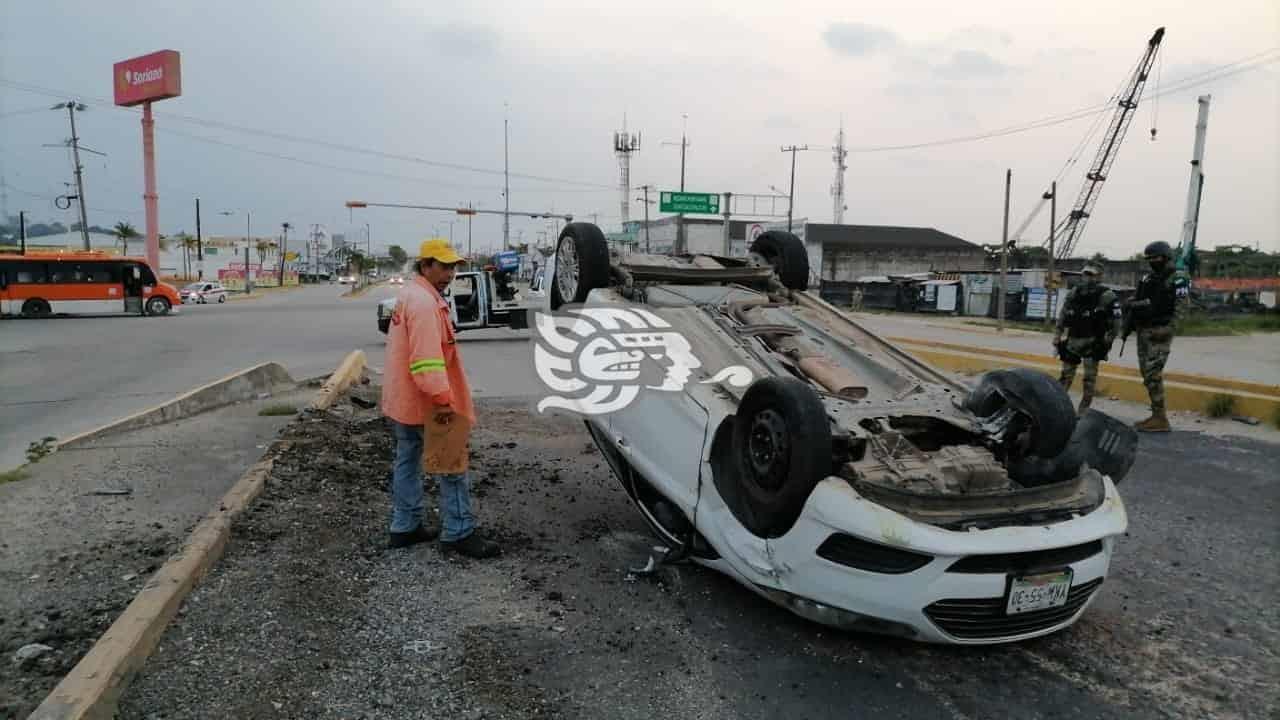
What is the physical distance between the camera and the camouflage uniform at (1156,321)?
7.65 metres

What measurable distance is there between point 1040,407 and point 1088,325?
5239 mm

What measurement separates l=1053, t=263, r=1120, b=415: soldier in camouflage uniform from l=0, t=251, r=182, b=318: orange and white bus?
97.6 ft

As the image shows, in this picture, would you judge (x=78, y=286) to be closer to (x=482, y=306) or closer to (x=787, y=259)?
(x=482, y=306)

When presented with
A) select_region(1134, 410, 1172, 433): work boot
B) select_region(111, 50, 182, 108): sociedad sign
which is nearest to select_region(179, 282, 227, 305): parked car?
select_region(111, 50, 182, 108): sociedad sign

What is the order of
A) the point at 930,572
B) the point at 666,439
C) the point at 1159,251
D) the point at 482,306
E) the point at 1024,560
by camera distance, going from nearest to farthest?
the point at 930,572, the point at 1024,560, the point at 666,439, the point at 1159,251, the point at 482,306

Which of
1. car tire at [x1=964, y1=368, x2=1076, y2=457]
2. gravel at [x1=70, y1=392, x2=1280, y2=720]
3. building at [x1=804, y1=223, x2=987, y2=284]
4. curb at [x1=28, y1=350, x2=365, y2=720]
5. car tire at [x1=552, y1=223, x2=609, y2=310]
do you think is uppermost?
building at [x1=804, y1=223, x2=987, y2=284]

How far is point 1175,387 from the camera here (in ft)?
29.6

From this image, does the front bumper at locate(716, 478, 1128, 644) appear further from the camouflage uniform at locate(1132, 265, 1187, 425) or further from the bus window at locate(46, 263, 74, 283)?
the bus window at locate(46, 263, 74, 283)

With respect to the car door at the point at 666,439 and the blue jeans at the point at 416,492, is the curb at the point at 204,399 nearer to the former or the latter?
the blue jeans at the point at 416,492

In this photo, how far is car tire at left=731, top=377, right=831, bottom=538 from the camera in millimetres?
3090

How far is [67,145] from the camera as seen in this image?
4903 cm

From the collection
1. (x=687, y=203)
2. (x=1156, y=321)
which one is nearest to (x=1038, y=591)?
(x=1156, y=321)

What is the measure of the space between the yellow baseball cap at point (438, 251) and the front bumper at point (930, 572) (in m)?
2.37

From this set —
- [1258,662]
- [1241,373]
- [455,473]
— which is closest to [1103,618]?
[1258,662]
